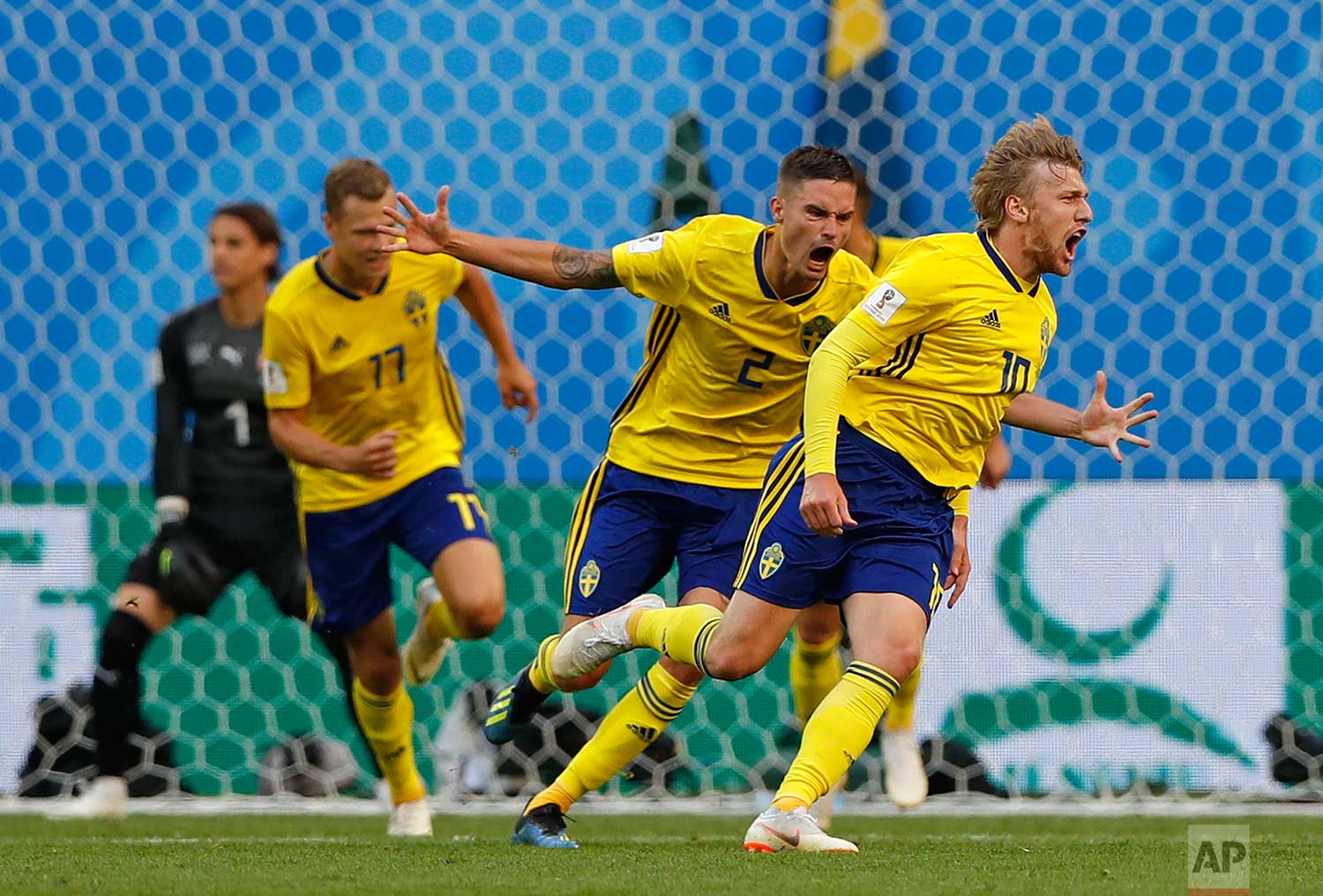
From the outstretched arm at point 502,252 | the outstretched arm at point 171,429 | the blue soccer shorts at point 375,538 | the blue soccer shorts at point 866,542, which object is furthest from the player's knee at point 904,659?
the outstretched arm at point 171,429

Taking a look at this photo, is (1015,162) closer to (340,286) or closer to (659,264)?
(659,264)

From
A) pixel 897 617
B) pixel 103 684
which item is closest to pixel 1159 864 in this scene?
pixel 897 617

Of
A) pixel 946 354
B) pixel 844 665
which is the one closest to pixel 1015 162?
pixel 946 354

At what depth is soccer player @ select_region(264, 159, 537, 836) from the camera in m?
5.23

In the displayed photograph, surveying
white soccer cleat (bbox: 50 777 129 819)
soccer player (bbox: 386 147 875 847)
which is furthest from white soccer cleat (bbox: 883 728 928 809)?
white soccer cleat (bbox: 50 777 129 819)

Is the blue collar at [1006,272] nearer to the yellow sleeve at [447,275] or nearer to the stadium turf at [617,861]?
the stadium turf at [617,861]

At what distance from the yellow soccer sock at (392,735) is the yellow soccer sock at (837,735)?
1.84 metres

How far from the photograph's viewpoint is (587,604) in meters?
4.70

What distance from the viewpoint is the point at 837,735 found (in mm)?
3850

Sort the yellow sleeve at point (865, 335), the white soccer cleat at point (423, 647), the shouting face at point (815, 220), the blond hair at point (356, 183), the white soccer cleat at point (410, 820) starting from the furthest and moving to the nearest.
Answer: the white soccer cleat at point (423, 647), the white soccer cleat at point (410, 820), the blond hair at point (356, 183), the shouting face at point (815, 220), the yellow sleeve at point (865, 335)

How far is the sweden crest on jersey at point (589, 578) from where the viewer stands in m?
4.71

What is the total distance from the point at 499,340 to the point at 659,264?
1.16 m

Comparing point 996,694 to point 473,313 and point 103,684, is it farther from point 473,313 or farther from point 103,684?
point 103,684

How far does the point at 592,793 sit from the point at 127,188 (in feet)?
9.62
